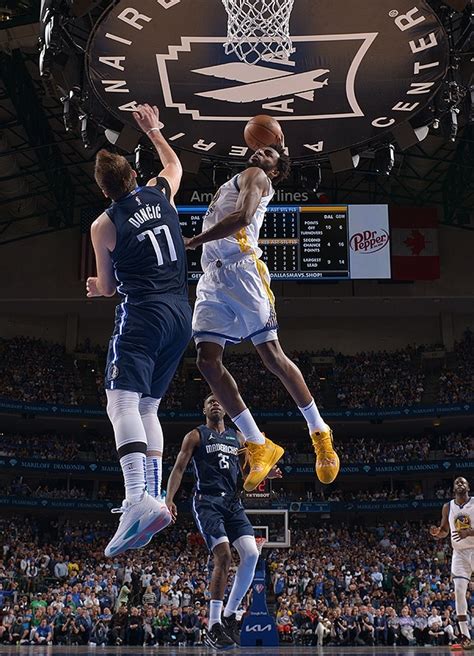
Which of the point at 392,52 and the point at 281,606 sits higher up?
the point at 392,52

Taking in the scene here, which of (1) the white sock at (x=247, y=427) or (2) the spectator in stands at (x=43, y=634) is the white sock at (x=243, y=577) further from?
Answer: (2) the spectator in stands at (x=43, y=634)

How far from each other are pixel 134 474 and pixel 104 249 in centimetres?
159

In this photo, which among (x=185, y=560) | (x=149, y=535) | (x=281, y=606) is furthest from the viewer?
(x=185, y=560)

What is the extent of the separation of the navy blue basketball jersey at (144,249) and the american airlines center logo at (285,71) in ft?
22.4

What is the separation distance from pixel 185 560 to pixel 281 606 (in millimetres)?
6063

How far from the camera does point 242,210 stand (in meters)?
6.46

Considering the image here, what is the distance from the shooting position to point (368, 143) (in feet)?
47.6

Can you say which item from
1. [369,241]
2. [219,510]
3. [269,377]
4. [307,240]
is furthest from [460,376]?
[219,510]

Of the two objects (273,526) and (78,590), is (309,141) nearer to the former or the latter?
(273,526)

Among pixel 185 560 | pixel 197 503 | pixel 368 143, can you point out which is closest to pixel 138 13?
pixel 368 143

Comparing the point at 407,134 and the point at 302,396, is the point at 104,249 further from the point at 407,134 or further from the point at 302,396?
the point at 407,134

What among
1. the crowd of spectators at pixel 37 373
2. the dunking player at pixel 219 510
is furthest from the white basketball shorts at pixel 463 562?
the crowd of spectators at pixel 37 373

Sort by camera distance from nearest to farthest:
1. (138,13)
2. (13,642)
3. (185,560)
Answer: (138,13) < (13,642) < (185,560)

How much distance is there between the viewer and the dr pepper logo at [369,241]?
89.9 ft
